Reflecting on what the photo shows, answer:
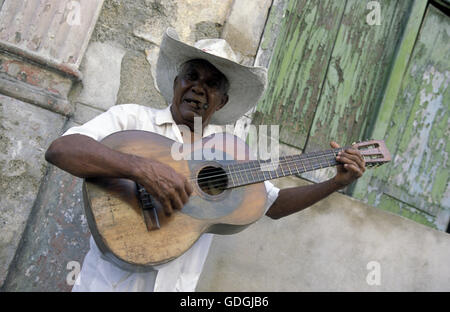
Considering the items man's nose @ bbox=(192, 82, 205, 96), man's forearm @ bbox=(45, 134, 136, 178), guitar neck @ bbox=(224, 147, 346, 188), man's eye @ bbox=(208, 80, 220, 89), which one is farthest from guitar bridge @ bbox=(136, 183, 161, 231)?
man's eye @ bbox=(208, 80, 220, 89)

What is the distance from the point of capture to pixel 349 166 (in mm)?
2102

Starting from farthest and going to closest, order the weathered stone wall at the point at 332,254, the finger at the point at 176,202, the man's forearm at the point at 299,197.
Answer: the weathered stone wall at the point at 332,254 < the man's forearm at the point at 299,197 < the finger at the point at 176,202

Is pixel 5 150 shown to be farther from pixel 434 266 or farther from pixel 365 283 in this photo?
pixel 434 266

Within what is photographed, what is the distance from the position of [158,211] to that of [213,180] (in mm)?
360

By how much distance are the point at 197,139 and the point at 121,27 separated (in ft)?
4.34

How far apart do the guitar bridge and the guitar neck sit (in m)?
0.41

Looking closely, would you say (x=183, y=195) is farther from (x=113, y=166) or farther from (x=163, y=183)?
(x=113, y=166)

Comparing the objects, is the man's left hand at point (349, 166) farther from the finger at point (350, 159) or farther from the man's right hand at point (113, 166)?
the man's right hand at point (113, 166)

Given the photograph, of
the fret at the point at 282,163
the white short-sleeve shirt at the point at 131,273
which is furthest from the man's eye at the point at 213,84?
the fret at the point at 282,163

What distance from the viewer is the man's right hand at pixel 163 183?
1634 mm

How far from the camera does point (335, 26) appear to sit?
352cm

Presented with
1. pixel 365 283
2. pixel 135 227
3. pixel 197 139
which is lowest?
pixel 365 283

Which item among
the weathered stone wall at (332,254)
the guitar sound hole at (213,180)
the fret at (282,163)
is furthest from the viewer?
the weathered stone wall at (332,254)

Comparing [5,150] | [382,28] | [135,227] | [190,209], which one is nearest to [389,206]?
[382,28]
